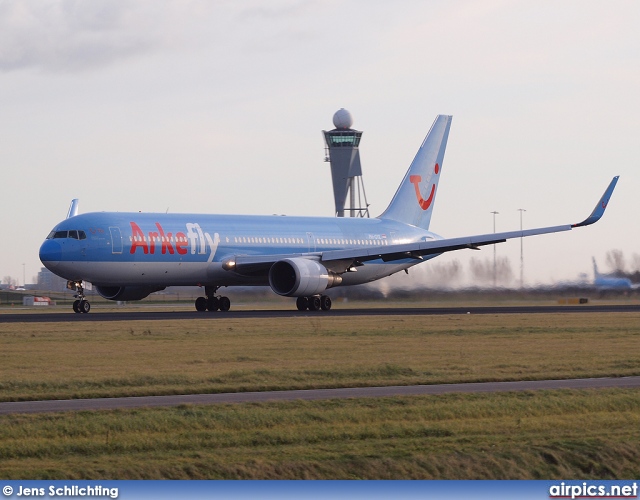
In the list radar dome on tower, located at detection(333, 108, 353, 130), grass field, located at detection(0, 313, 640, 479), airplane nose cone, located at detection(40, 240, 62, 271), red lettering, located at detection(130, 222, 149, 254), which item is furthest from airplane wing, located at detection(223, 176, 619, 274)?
radar dome on tower, located at detection(333, 108, 353, 130)

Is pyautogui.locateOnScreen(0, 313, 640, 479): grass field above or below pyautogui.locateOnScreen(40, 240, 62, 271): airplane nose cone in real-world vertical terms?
below

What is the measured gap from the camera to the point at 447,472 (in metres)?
15.0

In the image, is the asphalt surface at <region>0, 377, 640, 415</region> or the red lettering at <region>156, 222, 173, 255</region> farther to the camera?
the red lettering at <region>156, 222, 173, 255</region>

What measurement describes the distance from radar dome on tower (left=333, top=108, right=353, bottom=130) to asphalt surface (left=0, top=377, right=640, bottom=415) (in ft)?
309

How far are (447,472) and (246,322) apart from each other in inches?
1049

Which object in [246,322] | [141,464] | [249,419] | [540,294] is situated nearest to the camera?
[141,464]

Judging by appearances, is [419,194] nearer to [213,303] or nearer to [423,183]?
[423,183]

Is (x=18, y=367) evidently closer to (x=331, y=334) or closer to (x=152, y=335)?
(x=152, y=335)

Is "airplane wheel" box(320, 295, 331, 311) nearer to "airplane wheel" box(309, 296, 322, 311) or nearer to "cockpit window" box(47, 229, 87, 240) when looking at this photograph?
"airplane wheel" box(309, 296, 322, 311)

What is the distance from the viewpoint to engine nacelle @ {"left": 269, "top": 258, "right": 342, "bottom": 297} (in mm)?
49438

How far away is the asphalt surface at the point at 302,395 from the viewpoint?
63.2 feet

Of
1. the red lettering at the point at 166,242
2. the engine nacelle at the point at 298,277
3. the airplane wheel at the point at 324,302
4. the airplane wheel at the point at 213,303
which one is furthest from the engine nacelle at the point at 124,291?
the airplane wheel at the point at 324,302

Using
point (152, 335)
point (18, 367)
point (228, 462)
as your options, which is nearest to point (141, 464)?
point (228, 462)

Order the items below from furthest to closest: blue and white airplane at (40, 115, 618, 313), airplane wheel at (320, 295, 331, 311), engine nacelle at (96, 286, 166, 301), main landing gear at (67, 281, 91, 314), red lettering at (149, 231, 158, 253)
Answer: airplane wheel at (320, 295, 331, 311) → engine nacelle at (96, 286, 166, 301) → main landing gear at (67, 281, 91, 314) → red lettering at (149, 231, 158, 253) → blue and white airplane at (40, 115, 618, 313)
